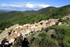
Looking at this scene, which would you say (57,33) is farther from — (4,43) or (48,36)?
(4,43)

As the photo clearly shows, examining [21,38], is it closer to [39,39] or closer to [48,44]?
[39,39]

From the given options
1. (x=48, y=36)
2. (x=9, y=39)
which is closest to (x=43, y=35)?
(x=48, y=36)

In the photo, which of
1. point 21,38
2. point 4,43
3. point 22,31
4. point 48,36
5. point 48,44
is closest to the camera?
point 48,44

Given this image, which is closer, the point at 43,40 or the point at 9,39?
the point at 43,40

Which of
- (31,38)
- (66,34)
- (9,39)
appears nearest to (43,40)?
(31,38)

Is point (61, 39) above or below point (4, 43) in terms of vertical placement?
above

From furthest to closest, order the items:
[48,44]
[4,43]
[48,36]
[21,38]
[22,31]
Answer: [22,31]
[4,43]
[21,38]
[48,36]
[48,44]

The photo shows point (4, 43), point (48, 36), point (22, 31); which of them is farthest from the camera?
point (22, 31)

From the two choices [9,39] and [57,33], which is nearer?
[57,33]

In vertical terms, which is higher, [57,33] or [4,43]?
[57,33]
